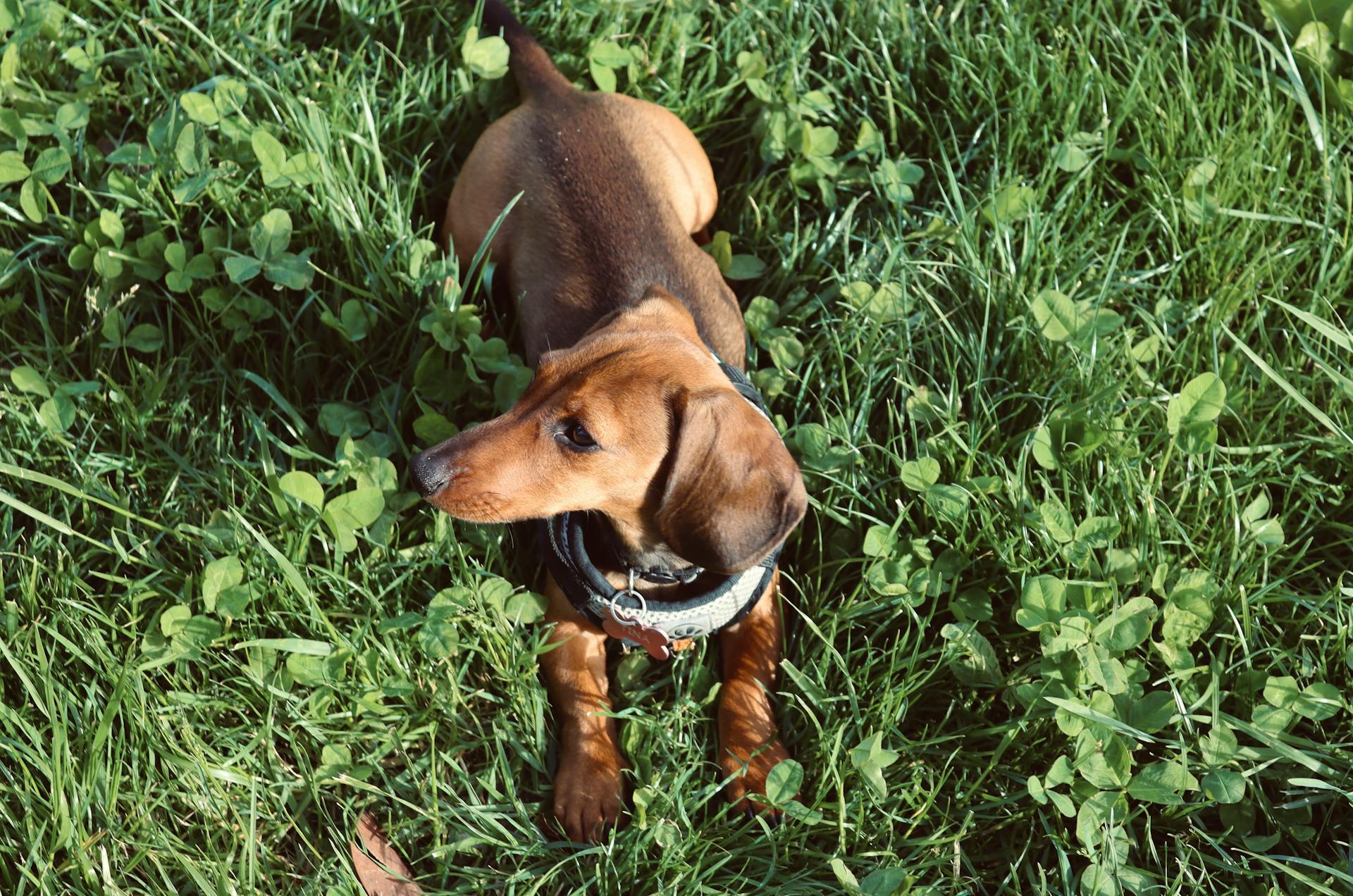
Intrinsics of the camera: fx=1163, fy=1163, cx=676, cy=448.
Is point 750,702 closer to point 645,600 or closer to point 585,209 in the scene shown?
point 645,600

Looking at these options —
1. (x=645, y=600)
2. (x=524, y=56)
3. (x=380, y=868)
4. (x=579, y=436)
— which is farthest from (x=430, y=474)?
(x=524, y=56)

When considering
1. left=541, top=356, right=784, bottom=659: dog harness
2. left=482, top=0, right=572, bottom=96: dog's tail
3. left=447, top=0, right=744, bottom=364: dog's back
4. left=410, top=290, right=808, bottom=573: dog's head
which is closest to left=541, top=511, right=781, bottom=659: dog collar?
left=541, top=356, right=784, bottom=659: dog harness

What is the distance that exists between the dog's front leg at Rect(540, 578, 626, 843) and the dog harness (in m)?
0.12

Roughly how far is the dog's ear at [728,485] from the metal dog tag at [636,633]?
0.40 m

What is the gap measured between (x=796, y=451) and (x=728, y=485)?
2.53 ft

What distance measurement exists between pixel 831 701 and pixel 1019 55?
216cm

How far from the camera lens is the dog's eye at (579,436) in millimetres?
2471

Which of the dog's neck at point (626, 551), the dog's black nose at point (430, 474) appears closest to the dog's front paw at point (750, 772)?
the dog's neck at point (626, 551)

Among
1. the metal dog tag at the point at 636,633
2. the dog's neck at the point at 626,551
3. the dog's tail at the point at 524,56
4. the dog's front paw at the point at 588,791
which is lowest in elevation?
the dog's front paw at the point at 588,791

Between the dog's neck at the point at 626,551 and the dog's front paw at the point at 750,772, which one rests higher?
the dog's neck at the point at 626,551

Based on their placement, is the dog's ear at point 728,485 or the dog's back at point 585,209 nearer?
the dog's ear at point 728,485

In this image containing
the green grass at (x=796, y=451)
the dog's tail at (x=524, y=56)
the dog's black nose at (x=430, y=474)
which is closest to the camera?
the dog's black nose at (x=430, y=474)

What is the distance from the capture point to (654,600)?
9.40 feet

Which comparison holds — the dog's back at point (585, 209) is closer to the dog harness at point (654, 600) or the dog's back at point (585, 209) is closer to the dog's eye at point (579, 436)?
the dog harness at point (654, 600)
